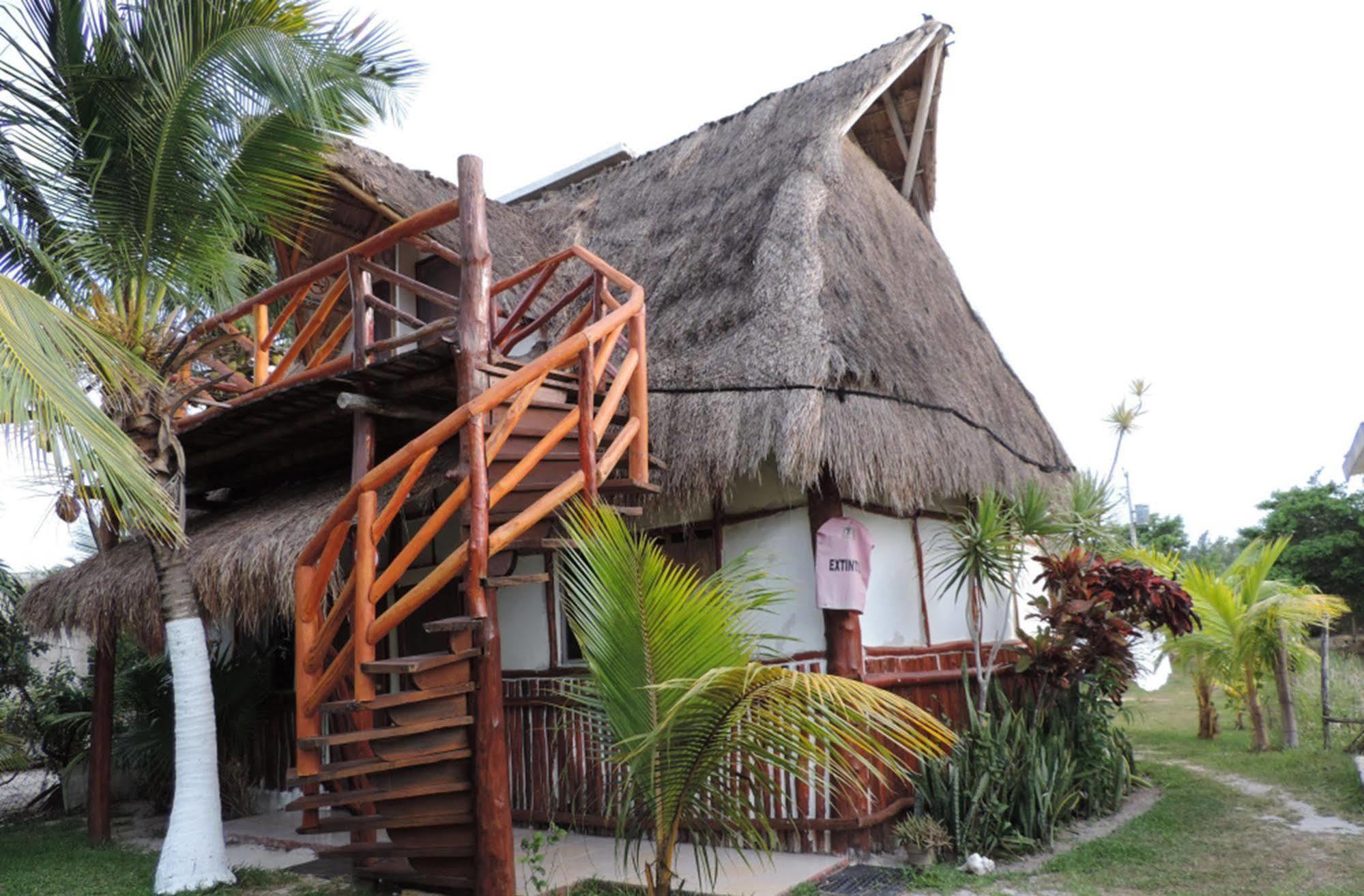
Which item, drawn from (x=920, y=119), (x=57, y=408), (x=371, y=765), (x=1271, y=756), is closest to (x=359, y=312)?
(x=57, y=408)

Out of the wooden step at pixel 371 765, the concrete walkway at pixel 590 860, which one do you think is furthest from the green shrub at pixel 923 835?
the wooden step at pixel 371 765

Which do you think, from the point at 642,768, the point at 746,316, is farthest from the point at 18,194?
the point at 642,768

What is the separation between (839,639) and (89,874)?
5.02 metres

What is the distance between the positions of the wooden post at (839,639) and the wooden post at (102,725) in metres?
5.15

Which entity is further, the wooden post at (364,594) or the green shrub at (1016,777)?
the green shrub at (1016,777)

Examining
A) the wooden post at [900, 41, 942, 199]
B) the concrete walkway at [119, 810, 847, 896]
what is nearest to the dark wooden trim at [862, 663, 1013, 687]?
the concrete walkway at [119, 810, 847, 896]

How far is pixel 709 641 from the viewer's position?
3.56 meters

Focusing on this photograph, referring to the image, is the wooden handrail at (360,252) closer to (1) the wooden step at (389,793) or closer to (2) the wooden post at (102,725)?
(2) the wooden post at (102,725)

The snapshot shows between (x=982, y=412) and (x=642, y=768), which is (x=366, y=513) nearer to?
(x=642, y=768)

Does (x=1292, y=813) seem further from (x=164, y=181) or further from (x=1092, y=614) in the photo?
(x=164, y=181)

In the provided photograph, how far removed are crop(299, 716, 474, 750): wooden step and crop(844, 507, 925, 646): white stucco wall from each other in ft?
9.00

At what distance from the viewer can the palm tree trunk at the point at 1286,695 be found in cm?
876

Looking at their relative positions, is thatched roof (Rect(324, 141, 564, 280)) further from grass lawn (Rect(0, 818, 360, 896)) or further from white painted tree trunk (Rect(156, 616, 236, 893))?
grass lawn (Rect(0, 818, 360, 896))

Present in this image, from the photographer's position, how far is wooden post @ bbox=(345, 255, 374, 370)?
236 inches
